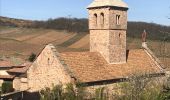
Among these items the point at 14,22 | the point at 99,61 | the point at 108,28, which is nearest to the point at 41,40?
the point at 14,22

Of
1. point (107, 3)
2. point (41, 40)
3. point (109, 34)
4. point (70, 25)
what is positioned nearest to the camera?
point (107, 3)

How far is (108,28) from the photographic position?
3497cm

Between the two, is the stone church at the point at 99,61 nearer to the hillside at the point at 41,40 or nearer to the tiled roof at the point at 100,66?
the tiled roof at the point at 100,66

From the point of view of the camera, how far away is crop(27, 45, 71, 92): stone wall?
30.6 meters

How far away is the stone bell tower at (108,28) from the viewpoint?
3503cm

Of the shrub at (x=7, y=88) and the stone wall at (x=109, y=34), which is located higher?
the stone wall at (x=109, y=34)

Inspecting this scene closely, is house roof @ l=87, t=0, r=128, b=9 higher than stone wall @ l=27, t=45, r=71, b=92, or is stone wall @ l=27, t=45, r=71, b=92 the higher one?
house roof @ l=87, t=0, r=128, b=9

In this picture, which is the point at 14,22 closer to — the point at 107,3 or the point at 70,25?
the point at 70,25

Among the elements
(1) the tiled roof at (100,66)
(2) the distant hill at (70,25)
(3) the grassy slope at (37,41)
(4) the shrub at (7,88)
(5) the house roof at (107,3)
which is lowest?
(4) the shrub at (7,88)

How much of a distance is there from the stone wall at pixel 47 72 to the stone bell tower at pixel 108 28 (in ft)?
19.6

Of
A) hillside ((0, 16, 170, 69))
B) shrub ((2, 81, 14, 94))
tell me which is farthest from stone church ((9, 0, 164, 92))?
hillside ((0, 16, 170, 69))

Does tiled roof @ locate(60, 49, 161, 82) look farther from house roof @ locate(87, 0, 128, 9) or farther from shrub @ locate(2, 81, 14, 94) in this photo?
shrub @ locate(2, 81, 14, 94)

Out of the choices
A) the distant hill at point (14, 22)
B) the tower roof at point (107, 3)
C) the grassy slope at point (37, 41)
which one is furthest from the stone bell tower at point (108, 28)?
the distant hill at point (14, 22)

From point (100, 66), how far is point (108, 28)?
12.8ft
